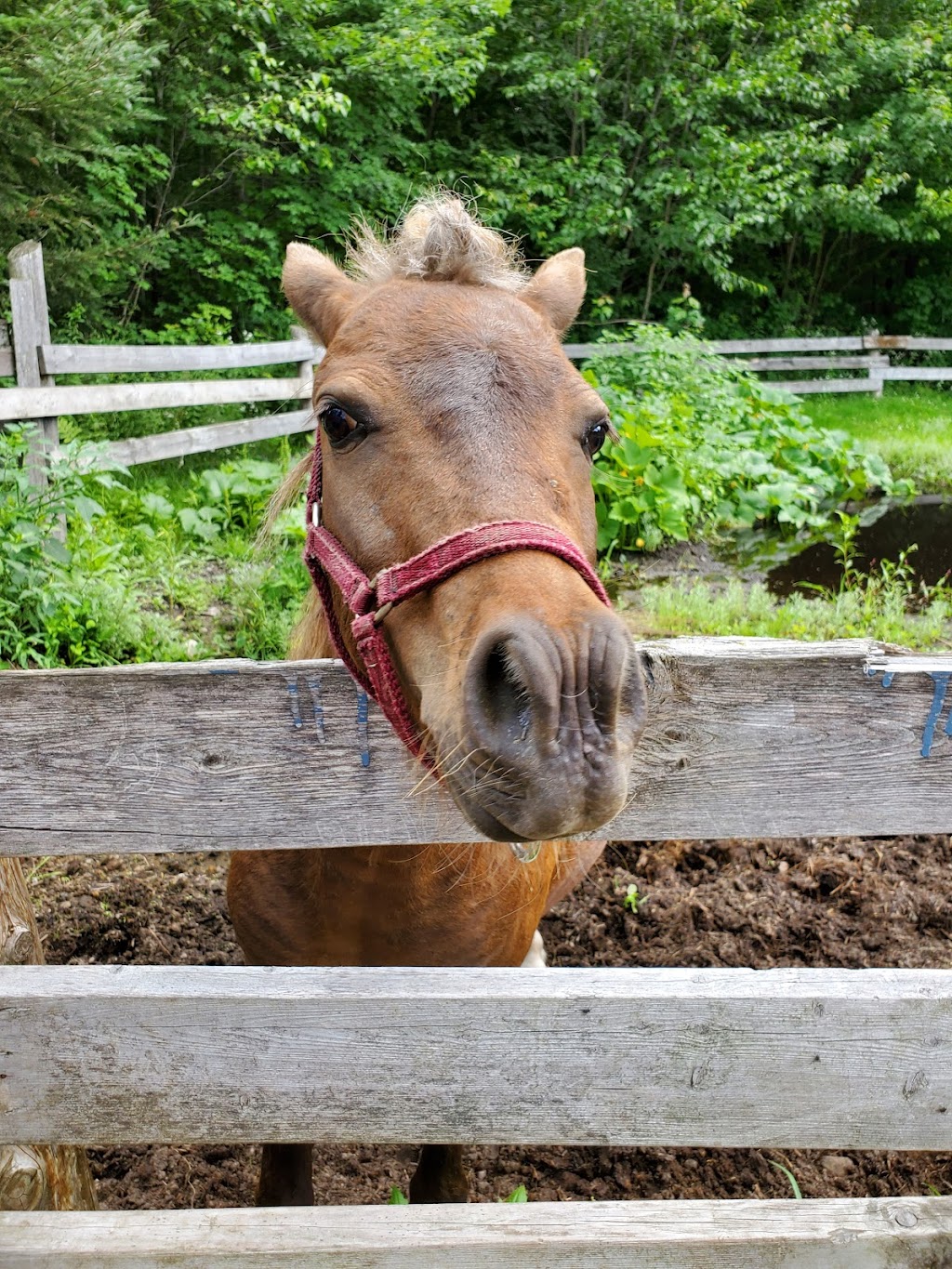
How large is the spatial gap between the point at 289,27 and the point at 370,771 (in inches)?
503

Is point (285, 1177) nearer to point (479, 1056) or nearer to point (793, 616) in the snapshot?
point (479, 1056)

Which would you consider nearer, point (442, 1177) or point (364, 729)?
point (364, 729)

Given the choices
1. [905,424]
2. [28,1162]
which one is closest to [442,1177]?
[28,1162]

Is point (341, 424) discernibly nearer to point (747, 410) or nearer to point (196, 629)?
point (196, 629)

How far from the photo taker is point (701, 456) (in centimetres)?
857

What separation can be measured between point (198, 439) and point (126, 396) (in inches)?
49.8

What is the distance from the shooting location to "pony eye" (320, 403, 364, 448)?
5.58 feet

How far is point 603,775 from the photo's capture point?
1.18 meters

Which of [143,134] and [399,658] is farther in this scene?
[143,134]

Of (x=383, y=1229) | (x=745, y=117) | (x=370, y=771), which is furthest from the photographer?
(x=745, y=117)

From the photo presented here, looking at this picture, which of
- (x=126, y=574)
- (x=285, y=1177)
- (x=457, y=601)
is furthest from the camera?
(x=126, y=574)

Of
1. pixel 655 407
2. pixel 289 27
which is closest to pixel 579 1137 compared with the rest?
pixel 655 407

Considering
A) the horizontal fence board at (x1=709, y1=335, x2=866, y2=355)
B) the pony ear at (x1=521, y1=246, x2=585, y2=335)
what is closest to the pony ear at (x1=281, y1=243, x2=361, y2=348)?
the pony ear at (x1=521, y1=246, x2=585, y2=335)

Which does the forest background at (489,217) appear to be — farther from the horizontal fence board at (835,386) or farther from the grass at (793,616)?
the horizontal fence board at (835,386)
